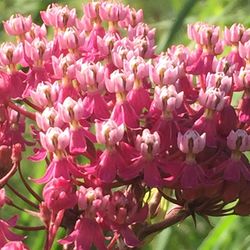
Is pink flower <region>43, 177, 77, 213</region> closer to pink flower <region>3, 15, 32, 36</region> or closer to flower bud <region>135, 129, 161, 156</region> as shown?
flower bud <region>135, 129, 161, 156</region>

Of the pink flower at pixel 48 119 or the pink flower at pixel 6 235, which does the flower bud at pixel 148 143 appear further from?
the pink flower at pixel 6 235

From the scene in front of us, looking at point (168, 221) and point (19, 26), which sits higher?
point (19, 26)

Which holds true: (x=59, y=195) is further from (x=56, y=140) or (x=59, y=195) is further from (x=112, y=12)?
(x=112, y=12)

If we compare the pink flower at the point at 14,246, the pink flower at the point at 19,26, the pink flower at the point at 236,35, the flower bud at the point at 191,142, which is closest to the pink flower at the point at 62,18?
the pink flower at the point at 19,26

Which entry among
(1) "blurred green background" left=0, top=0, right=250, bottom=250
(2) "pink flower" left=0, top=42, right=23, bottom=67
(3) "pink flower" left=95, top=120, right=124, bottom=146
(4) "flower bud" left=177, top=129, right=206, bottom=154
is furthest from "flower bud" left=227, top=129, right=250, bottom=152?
(1) "blurred green background" left=0, top=0, right=250, bottom=250

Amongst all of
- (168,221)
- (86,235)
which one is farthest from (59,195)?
(168,221)

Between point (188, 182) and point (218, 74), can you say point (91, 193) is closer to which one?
point (188, 182)
